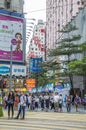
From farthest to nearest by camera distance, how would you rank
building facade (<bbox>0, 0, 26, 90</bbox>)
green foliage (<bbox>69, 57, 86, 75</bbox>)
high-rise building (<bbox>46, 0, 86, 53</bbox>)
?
high-rise building (<bbox>46, 0, 86, 53</bbox>)
green foliage (<bbox>69, 57, 86, 75</bbox>)
building facade (<bbox>0, 0, 26, 90</bbox>)

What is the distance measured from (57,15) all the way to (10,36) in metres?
73.4

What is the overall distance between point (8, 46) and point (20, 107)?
13970 millimetres

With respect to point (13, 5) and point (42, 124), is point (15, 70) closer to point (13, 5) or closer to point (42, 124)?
point (13, 5)

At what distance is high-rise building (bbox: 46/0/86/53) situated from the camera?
9369 centimetres

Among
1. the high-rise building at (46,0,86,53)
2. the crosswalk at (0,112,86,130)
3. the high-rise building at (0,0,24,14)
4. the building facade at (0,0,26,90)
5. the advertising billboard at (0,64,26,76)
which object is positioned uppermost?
the high-rise building at (46,0,86,53)

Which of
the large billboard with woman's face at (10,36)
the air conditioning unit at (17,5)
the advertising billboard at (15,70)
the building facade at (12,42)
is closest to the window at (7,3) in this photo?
the air conditioning unit at (17,5)

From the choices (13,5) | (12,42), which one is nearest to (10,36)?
(12,42)

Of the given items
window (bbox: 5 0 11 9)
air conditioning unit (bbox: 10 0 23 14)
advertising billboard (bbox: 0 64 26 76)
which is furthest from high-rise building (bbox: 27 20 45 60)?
advertising billboard (bbox: 0 64 26 76)

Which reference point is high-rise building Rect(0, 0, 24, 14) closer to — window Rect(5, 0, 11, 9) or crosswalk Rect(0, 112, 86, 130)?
window Rect(5, 0, 11, 9)

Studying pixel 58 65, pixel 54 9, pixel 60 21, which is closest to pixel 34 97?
pixel 58 65

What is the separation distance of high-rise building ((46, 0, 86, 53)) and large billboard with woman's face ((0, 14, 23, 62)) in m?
49.1

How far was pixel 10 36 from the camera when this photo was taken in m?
37.1

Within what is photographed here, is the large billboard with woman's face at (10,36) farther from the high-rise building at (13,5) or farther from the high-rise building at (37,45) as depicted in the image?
the high-rise building at (37,45)

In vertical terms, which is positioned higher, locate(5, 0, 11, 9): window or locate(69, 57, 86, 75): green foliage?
locate(5, 0, 11, 9): window
